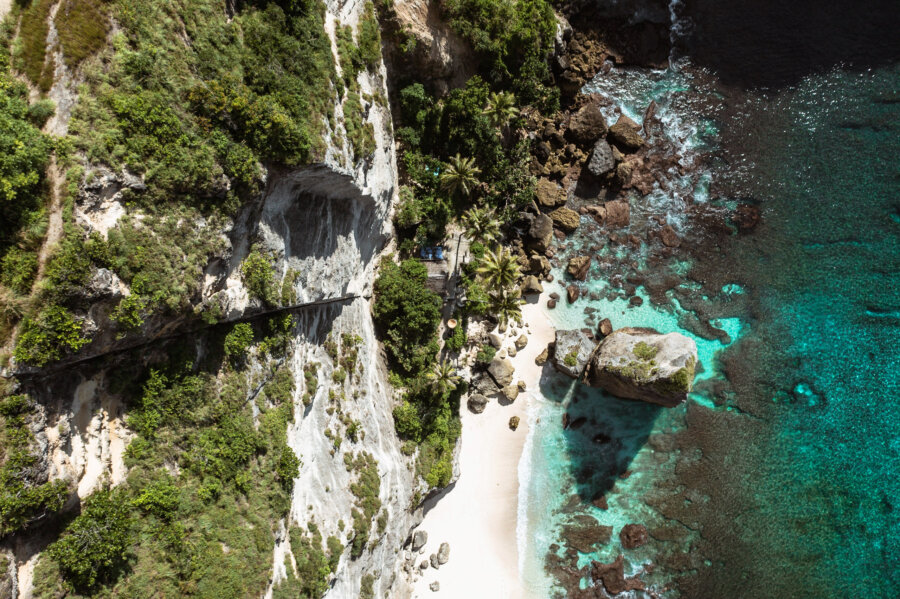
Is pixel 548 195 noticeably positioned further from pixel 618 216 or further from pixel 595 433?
pixel 595 433

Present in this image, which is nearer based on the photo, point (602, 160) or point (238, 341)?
point (238, 341)

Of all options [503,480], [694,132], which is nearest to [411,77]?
[694,132]

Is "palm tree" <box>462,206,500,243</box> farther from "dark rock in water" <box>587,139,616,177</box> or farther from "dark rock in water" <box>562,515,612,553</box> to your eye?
"dark rock in water" <box>562,515,612,553</box>

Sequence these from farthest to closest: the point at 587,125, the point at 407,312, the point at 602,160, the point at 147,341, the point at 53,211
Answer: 1. the point at 587,125
2. the point at 602,160
3. the point at 407,312
4. the point at 147,341
5. the point at 53,211

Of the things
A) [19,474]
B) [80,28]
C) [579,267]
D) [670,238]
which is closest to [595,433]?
[579,267]

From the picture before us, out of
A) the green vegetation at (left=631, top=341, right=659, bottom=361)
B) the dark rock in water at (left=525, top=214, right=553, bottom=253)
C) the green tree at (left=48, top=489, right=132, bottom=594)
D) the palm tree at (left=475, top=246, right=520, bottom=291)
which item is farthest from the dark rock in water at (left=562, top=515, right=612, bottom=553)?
the green tree at (left=48, top=489, right=132, bottom=594)

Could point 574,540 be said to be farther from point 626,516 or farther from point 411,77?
point 411,77

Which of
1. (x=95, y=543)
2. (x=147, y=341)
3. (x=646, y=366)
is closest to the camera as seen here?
(x=95, y=543)
